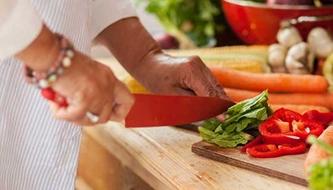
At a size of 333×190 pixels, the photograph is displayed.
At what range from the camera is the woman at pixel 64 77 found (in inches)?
28.8

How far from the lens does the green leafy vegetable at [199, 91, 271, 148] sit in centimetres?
104

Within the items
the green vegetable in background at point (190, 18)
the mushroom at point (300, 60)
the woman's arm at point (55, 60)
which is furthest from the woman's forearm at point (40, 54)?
the green vegetable in background at point (190, 18)

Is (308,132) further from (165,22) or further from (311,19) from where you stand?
(165,22)

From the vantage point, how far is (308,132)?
1.02m

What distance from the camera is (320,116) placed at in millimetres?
1095

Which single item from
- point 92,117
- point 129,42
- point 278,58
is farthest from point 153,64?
point 92,117

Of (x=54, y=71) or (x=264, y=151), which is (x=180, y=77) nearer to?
(x=264, y=151)

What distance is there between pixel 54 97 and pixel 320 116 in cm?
48

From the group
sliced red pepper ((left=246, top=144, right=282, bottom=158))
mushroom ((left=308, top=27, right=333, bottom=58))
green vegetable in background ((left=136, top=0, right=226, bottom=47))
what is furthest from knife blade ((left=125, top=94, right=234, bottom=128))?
green vegetable in background ((left=136, top=0, right=226, bottom=47))

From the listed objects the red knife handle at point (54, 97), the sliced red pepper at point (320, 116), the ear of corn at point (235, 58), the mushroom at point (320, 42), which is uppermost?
the red knife handle at point (54, 97)

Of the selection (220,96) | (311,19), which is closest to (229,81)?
(220,96)

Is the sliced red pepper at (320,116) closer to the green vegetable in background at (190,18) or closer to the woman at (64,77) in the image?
the woman at (64,77)

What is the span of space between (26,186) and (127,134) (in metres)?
0.21

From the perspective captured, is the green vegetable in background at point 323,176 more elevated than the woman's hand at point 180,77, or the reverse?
the green vegetable in background at point 323,176
